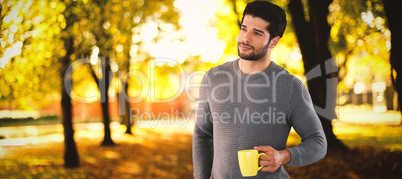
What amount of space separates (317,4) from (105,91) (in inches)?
408

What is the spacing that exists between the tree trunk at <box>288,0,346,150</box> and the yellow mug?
9899 millimetres

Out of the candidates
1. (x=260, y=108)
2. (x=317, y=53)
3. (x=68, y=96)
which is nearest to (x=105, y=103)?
(x=68, y=96)

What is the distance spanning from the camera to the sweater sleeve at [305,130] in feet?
5.89

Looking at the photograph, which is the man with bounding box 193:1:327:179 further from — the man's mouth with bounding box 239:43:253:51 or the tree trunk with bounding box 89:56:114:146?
the tree trunk with bounding box 89:56:114:146

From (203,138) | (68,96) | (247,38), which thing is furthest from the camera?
(68,96)

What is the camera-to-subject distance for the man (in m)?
1.86

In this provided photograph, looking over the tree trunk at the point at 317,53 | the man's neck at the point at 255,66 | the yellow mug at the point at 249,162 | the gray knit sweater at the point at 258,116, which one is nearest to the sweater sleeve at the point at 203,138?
the gray knit sweater at the point at 258,116

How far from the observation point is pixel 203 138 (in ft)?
7.30

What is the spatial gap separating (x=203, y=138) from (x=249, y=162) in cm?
51

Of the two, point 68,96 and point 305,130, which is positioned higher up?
point 305,130

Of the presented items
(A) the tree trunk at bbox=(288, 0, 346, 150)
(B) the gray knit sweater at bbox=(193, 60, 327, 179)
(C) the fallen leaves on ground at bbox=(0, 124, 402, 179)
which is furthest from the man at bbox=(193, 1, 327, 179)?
(A) the tree trunk at bbox=(288, 0, 346, 150)

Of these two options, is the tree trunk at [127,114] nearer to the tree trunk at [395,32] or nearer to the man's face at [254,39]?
the tree trunk at [395,32]

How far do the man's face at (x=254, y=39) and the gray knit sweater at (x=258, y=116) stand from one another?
12 cm

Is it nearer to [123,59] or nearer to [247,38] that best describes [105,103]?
[123,59]
